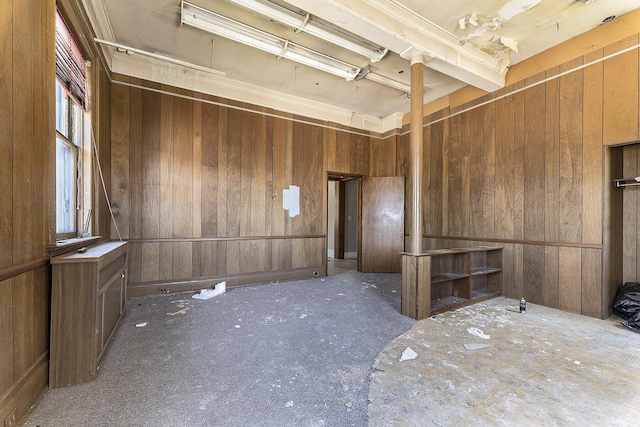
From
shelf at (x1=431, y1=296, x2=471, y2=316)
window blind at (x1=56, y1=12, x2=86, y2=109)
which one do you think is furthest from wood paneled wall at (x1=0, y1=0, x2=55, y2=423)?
shelf at (x1=431, y1=296, x2=471, y2=316)

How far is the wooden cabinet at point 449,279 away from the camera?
302cm

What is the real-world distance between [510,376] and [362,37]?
11.9 ft

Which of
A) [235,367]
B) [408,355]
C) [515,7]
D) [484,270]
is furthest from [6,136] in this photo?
[484,270]

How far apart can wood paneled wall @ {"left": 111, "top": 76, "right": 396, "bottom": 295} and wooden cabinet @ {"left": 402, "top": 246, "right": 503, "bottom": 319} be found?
2.30m

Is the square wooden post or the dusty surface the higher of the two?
the square wooden post

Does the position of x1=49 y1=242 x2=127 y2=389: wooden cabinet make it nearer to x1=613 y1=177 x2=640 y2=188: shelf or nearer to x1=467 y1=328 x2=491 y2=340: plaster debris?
x1=467 y1=328 x2=491 y2=340: plaster debris

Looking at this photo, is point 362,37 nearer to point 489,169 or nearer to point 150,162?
point 489,169

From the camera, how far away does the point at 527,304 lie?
3561mm

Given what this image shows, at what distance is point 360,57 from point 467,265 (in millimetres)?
3222

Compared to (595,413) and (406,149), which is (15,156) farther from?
(406,149)

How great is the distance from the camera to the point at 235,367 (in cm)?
199

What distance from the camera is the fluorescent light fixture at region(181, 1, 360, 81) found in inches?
112

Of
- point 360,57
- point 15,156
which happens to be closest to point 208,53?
point 360,57

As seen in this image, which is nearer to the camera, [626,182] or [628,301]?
[628,301]
